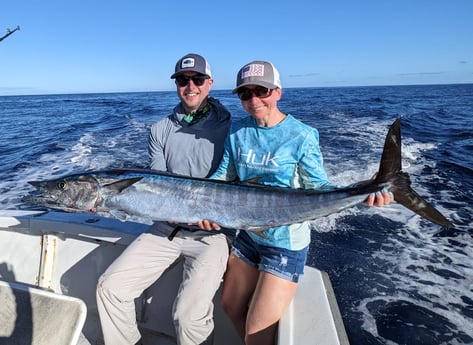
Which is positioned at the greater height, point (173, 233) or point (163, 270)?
point (173, 233)

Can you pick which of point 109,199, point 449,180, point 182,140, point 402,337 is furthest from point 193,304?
point 449,180

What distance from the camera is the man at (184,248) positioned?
2.38 m

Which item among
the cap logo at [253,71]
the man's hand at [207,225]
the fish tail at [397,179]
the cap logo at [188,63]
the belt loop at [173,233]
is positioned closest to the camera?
the fish tail at [397,179]

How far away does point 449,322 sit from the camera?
372 centimetres

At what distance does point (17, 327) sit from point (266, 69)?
2362mm

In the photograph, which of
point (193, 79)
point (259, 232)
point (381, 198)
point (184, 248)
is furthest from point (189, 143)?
point (381, 198)

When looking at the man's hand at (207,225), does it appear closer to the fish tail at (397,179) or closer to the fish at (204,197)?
the fish at (204,197)

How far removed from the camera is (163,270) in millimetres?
2727

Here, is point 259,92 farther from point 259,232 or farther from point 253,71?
point 259,232

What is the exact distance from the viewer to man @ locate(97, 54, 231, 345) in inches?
93.7

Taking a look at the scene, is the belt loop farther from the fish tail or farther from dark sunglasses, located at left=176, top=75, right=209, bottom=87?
the fish tail

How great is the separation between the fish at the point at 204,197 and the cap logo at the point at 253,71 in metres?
0.79

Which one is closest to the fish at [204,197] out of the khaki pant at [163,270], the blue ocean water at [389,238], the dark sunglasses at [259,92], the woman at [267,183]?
the woman at [267,183]

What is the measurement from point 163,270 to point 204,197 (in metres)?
0.69
